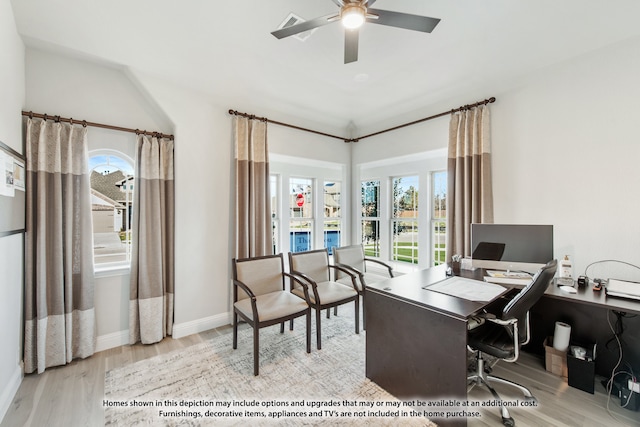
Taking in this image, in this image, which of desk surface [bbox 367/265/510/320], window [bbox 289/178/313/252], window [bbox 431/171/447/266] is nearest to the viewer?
desk surface [bbox 367/265/510/320]

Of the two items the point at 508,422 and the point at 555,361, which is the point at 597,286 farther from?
the point at 508,422

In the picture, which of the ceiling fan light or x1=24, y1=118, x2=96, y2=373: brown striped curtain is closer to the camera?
the ceiling fan light

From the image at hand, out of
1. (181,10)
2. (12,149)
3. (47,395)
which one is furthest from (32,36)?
(47,395)

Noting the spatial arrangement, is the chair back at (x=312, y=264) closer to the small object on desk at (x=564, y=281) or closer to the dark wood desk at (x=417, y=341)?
the dark wood desk at (x=417, y=341)

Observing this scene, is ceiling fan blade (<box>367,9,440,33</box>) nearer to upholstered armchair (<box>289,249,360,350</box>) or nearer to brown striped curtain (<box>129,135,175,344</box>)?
upholstered armchair (<box>289,249,360,350</box>)

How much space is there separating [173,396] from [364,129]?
410 centimetres

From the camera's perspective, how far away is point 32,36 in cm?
209

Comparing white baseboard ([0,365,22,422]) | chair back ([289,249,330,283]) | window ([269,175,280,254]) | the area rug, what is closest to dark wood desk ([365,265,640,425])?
the area rug

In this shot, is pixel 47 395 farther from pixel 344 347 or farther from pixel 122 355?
pixel 344 347

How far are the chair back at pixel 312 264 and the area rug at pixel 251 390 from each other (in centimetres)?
76

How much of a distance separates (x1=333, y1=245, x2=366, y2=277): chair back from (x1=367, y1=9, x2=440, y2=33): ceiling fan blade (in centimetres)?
247

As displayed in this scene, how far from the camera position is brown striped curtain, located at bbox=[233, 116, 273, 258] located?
3135mm

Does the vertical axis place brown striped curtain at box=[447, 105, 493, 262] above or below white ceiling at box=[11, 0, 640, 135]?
below

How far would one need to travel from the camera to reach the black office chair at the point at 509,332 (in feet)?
5.13
